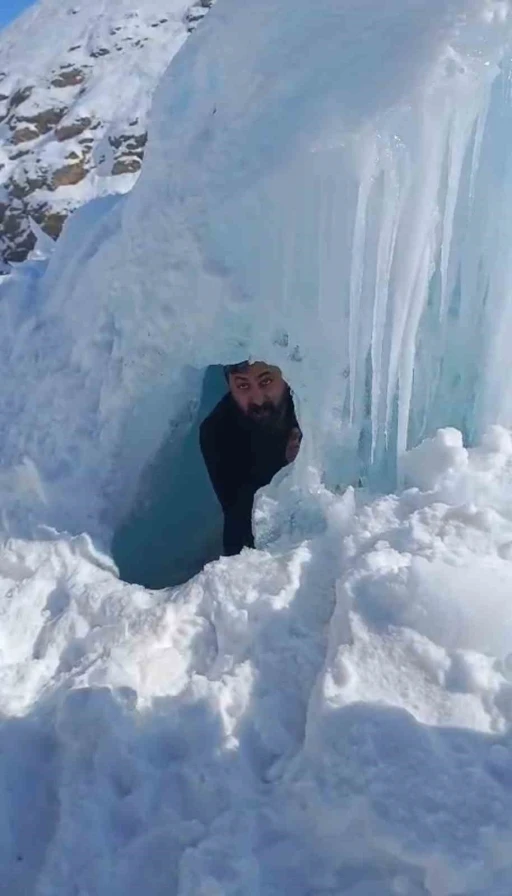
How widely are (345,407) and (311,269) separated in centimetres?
53

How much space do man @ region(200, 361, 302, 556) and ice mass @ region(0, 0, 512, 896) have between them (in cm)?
A: 20

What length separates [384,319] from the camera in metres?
3.10

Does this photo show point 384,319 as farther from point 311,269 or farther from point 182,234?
point 182,234

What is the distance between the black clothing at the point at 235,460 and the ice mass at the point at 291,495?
0.69ft

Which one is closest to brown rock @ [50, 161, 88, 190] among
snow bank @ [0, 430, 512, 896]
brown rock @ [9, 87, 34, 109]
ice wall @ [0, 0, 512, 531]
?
brown rock @ [9, 87, 34, 109]

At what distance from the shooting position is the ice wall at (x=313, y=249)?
292cm

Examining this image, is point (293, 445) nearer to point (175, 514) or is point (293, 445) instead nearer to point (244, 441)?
point (244, 441)

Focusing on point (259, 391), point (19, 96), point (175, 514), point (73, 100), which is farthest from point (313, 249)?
point (19, 96)

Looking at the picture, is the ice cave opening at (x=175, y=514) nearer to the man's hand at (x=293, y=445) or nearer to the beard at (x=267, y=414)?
the beard at (x=267, y=414)

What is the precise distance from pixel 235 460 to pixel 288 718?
1520mm

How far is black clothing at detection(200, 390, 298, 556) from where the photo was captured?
3.72m

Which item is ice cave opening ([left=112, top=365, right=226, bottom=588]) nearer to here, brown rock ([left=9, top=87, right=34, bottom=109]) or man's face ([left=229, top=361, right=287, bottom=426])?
man's face ([left=229, top=361, right=287, bottom=426])

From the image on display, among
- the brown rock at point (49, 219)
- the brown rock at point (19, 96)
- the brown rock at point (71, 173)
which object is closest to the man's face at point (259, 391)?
the brown rock at point (49, 219)

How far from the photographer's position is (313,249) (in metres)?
3.18
